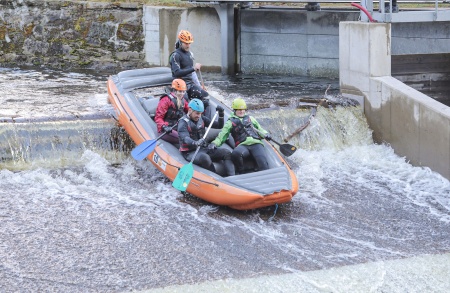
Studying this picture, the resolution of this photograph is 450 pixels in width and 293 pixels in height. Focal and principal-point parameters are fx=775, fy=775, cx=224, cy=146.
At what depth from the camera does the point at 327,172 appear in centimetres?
1151

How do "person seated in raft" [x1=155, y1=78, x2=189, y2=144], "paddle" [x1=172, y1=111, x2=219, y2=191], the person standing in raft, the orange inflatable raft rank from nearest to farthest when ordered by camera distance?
the orange inflatable raft, "paddle" [x1=172, y1=111, x2=219, y2=191], "person seated in raft" [x1=155, y1=78, x2=189, y2=144], the person standing in raft

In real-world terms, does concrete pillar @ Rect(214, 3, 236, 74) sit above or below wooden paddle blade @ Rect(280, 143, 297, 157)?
above

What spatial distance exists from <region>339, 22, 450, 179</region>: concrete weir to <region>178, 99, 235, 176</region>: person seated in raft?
324 cm

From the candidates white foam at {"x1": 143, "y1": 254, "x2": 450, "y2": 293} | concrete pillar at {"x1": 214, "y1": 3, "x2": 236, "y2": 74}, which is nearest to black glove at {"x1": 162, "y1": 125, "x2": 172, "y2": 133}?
white foam at {"x1": 143, "y1": 254, "x2": 450, "y2": 293}

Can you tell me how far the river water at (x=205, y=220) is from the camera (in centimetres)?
800

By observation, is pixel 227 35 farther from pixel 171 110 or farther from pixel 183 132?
pixel 183 132

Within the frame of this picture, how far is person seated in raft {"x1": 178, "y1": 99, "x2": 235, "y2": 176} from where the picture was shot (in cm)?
1016

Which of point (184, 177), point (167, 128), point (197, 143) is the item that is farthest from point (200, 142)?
point (167, 128)

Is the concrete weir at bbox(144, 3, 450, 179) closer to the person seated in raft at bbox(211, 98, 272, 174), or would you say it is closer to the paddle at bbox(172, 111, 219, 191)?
the person seated in raft at bbox(211, 98, 272, 174)

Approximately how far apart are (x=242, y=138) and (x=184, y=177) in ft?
3.39

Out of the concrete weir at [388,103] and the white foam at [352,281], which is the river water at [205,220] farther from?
the concrete weir at [388,103]

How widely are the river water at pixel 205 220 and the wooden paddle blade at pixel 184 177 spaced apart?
30cm

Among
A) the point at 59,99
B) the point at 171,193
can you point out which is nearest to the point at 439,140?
the point at 171,193

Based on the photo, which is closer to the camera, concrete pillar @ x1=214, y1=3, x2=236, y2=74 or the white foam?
the white foam
